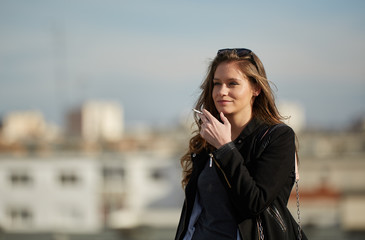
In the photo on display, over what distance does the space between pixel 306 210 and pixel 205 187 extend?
3241 cm

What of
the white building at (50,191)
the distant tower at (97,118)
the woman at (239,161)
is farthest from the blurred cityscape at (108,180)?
the woman at (239,161)

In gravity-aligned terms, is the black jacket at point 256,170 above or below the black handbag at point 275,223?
above

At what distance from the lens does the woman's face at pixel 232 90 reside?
2.17 metres

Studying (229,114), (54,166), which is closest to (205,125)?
(229,114)

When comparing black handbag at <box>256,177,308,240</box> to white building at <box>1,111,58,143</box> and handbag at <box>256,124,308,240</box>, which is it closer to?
handbag at <box>256,124,308,240</box>

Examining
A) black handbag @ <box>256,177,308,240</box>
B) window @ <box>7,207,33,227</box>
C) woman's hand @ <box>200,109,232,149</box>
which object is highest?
woman's hand @ <box>200,109,232,149</box>

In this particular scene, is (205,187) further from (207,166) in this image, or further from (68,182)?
(68,182)

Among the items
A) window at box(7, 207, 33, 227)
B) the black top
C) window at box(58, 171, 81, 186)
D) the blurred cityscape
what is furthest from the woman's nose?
window at box(7, 207, 33, 227)

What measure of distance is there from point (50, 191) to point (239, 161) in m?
39.4

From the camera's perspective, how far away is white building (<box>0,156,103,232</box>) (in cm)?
3841

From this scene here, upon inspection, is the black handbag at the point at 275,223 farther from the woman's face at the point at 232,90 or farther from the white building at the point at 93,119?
the white building at the point at 93,119

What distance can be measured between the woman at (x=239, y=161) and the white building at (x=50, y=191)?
36854 millimetres

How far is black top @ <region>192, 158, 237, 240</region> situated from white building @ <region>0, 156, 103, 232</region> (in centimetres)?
3691

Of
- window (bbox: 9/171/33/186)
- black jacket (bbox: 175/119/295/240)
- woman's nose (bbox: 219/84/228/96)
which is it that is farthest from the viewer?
window (bbox: 9/171/33/186)
